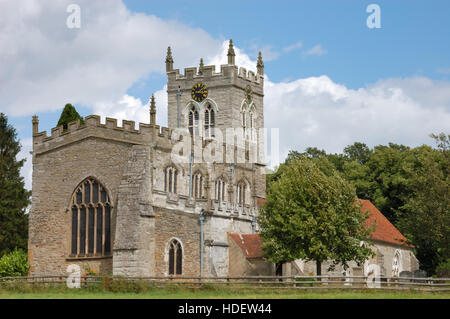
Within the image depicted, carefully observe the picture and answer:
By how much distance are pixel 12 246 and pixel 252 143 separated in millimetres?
20152

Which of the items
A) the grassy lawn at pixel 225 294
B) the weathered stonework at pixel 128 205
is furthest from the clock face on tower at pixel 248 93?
the grassy lawn at pixel 225 294

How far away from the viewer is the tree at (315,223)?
4388 cm

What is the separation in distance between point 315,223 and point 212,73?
79.0 feet

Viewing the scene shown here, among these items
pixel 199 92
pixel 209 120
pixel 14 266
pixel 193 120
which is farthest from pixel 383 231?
pixel 14 266

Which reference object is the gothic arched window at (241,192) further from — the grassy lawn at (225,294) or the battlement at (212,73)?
the grassy lawn at (225,294)

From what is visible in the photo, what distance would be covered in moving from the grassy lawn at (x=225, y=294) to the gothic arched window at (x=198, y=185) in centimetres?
1769

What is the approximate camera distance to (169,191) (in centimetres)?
5138

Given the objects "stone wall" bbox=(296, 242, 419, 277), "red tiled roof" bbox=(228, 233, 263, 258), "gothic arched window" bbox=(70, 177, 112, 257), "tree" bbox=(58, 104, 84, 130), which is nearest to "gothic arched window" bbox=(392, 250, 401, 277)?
"stone wall" bbox=(296, 242, 419, 277)

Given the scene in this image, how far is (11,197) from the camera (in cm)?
6075
